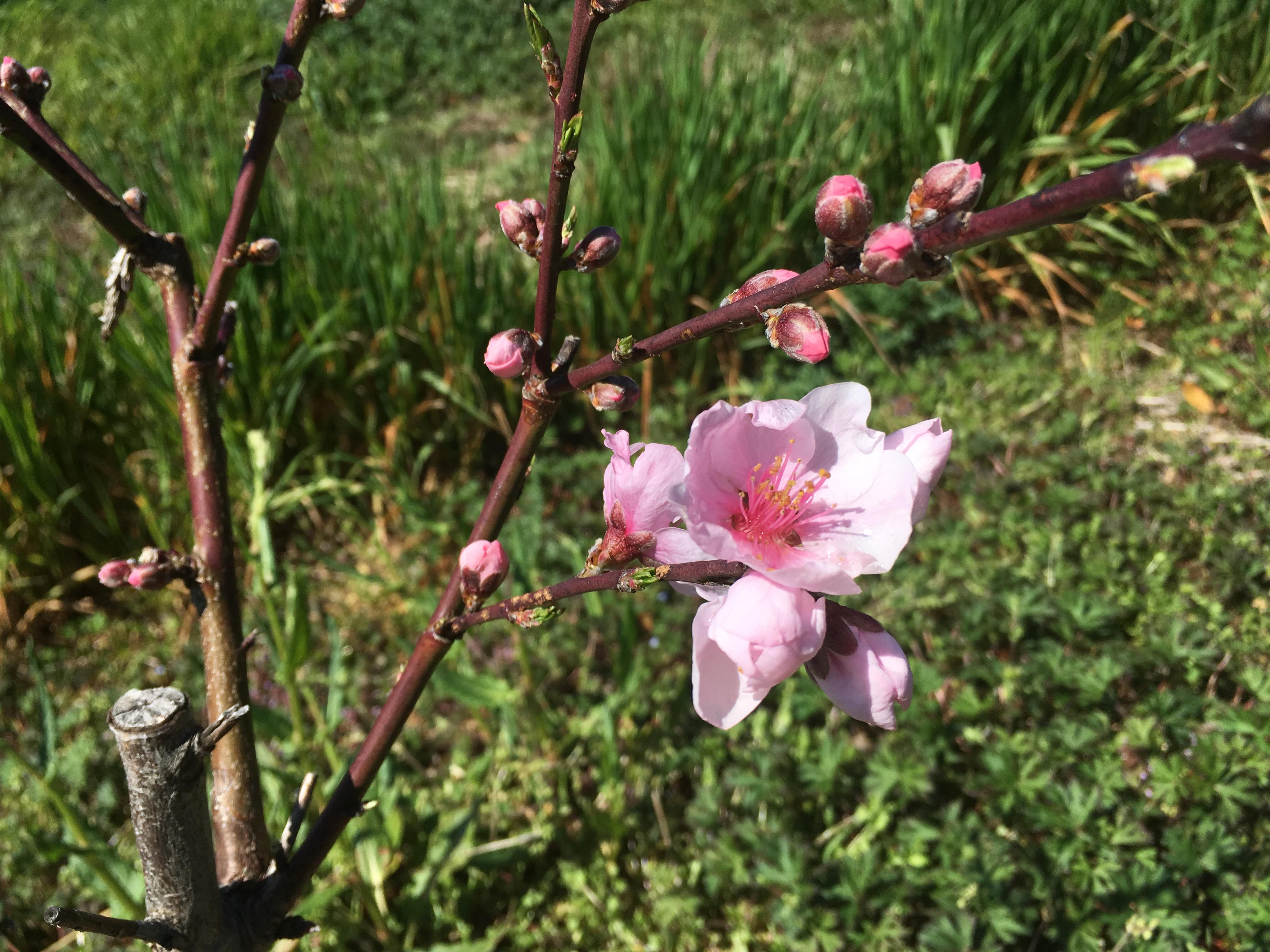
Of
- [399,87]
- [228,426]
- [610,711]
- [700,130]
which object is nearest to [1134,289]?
[700,130]

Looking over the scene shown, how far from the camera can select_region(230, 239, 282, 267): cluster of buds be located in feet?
3.10

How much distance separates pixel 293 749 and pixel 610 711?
76cm

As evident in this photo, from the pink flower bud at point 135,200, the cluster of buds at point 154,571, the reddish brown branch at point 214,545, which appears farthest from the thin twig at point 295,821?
the pink flower bud at point 135,200

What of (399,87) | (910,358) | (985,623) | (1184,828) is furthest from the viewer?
(399,87)

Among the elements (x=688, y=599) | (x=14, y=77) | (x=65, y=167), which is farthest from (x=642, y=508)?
(x=688, y=599)

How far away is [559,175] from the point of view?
657mm

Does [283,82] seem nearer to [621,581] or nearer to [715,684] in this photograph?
[621,581]

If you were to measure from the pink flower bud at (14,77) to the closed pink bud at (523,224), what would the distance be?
1.67 ft

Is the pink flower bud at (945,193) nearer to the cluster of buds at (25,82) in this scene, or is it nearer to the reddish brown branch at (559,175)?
the reddish brown branch at (559,175)

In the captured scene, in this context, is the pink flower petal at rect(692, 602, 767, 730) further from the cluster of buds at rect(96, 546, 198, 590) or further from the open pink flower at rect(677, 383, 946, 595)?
the cluster of buds at rect(96, 546, 198, 590)

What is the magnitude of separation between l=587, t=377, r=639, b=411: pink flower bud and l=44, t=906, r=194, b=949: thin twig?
536 mm

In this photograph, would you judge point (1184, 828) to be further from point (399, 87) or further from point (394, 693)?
point (399, 87)

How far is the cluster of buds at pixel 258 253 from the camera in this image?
946 millimetres

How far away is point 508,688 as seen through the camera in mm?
2072
